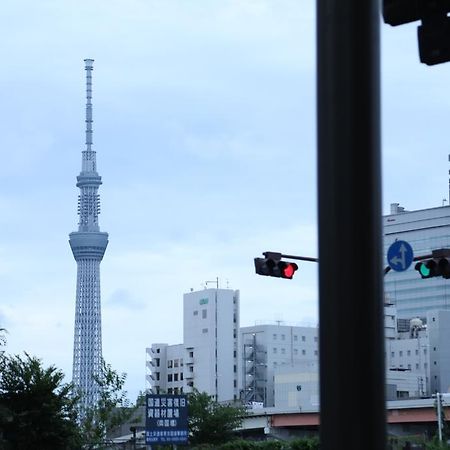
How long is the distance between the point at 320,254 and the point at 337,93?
2.20ft

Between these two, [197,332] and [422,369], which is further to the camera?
[197,332]

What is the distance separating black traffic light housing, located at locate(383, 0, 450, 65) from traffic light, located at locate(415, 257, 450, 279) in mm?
20125

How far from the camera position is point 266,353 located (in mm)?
168500

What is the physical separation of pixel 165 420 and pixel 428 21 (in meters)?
45.8

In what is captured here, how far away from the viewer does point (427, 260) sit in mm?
26500

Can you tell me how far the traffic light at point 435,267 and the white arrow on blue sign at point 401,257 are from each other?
0.59 meters

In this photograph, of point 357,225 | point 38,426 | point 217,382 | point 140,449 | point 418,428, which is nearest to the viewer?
point 357,225

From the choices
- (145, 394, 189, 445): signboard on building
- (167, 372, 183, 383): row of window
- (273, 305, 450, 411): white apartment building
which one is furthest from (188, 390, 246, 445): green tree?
(167, 372, 183, 383): row of window

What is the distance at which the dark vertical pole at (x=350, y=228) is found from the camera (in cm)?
445

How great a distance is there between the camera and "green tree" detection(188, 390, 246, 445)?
3565 inches

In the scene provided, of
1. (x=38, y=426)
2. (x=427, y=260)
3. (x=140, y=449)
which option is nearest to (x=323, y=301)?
(x=427, y=260)

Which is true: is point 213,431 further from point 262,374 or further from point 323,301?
point 323,301

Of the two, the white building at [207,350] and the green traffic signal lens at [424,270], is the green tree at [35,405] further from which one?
the white building at [207,350]

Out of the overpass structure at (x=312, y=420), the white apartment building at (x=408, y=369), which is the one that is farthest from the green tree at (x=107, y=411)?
the white apartment building at (x=408, y=369)
